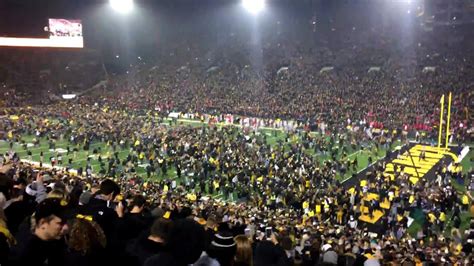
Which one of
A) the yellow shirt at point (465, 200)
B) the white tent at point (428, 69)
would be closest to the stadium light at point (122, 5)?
the white tent at point (428, 69)

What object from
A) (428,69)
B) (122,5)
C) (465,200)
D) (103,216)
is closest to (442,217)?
(465,200)

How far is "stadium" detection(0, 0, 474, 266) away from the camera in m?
4.99

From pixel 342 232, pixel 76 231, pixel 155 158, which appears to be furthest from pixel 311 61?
pixel 76 231

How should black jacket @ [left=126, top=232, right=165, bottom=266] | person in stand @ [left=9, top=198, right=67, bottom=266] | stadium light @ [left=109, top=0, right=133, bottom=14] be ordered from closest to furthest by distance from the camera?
person in stand @ [left=9, top=198, right=67, bottom=266] < black jacket @ [left=126, top=232, right=165, bottom=266] < stadium light @ [left=109, top=0, right=133, bottom=14]

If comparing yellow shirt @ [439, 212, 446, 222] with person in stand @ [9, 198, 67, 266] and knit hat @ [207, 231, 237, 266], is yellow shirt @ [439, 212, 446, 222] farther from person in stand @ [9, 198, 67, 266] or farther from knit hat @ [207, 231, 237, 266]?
person in stand @ [9, 198, 67, 266]

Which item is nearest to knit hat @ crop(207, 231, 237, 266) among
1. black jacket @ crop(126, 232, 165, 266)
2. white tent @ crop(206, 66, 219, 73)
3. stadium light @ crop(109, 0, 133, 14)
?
black jacket @ crop(126, 232, 165, 266)

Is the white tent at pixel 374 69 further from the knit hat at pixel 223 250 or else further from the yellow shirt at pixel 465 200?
the knit hat at pixel 223 250

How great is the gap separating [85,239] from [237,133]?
30.3 metres

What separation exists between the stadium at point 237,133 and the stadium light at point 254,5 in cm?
52

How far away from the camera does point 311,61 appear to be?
177 ft

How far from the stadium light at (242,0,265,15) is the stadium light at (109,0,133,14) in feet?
50.8

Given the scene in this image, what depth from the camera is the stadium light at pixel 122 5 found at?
59094 millimetres

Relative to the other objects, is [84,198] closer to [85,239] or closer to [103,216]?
[103,216]

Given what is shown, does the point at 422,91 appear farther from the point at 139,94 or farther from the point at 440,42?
the point at 139,94
